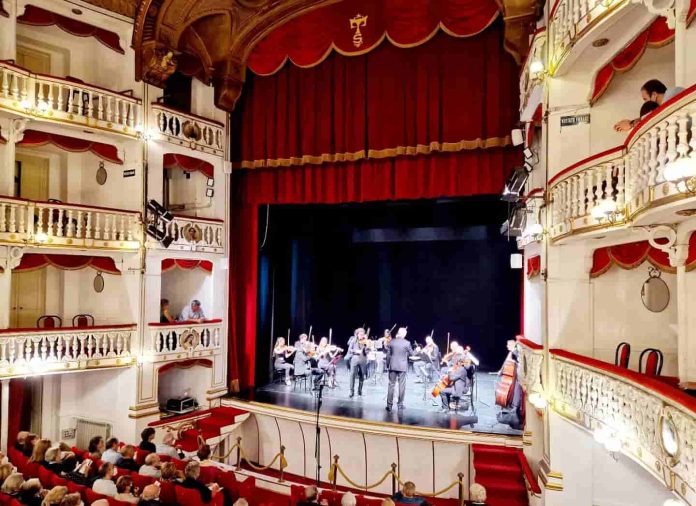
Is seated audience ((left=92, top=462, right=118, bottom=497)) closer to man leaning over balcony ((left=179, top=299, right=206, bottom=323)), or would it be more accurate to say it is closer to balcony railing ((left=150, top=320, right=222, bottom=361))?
balcony railing ((left=150, top=320, right=222, bottom=361))

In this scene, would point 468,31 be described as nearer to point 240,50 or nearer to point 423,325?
point 240,50

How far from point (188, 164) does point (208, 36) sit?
3.49m

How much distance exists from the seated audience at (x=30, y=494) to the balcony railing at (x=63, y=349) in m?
4.60

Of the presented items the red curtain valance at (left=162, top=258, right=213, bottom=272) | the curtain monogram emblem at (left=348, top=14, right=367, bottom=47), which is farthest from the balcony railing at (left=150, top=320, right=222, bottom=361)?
the curtain monogram emblem at (left=348, top=14, right=367, bottom=47)

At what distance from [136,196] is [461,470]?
9.44 metres

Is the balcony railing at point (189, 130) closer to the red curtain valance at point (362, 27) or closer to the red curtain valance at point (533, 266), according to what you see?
the red curtain valance at point (362, 27)

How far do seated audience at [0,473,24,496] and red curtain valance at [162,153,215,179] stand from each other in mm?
8163

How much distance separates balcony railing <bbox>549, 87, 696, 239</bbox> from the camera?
449cm

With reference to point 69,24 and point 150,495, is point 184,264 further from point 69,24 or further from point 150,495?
point 150,495

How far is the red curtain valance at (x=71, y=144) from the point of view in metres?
11.1

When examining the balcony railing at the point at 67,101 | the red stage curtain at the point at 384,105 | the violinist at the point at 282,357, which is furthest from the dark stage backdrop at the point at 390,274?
the balcony railing at the point at 67,101

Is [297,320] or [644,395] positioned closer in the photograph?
[644,395]

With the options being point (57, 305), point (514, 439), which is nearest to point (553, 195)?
point (514, 439)

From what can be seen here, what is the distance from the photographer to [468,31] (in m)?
11.1
